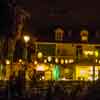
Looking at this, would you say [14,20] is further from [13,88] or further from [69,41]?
[69,41]

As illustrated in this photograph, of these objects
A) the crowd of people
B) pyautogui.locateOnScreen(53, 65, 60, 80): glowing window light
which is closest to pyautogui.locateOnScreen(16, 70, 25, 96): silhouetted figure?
the crowd of people

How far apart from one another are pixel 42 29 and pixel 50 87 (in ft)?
71.8

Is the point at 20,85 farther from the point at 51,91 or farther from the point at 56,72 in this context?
the point at 56,72

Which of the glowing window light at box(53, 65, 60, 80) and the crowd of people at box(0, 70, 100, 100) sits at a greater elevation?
the glowing window light at box(53, 65, 60, 80)

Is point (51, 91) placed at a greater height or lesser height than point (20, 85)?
lesser

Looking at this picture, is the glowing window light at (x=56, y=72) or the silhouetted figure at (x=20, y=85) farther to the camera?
the glowing window light at (x=56, y=72)

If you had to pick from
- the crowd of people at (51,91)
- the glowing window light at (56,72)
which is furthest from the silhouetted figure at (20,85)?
the glowing window light at (56,72)

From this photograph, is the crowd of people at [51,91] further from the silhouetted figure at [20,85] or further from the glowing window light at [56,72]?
the glowing window light at [56,72]

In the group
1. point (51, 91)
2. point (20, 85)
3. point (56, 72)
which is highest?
point (56, 72)

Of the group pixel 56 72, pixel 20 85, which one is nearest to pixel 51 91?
pixel 20 85

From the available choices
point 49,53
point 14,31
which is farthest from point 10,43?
point 49,53

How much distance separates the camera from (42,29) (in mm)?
37969

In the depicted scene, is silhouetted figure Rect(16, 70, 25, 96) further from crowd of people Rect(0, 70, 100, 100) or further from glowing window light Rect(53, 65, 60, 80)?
glowing window light Rect(53, 65, 60, 80)

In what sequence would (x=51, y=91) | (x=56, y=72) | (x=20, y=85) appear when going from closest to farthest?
1. (x=20, y=85)
2. (x=51, y=91)
3. (x=56, y=72)
